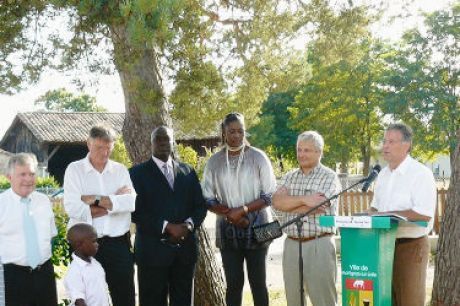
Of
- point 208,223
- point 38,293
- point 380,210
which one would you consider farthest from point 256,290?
point 208,223

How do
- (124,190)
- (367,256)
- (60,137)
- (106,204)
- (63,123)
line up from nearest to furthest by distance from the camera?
(367,256), (106,204), (124,190), (60,137), (63,123)

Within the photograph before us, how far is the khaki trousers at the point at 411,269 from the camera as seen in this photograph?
5328mm

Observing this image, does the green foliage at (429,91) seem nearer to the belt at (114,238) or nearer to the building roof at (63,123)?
the building roof at (63,123)

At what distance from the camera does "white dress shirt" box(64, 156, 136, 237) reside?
579 cm

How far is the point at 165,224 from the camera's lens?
19.6ft

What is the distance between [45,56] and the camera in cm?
855

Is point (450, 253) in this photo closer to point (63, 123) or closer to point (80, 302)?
point (80, 302)

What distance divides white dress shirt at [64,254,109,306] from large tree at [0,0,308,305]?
1.76m

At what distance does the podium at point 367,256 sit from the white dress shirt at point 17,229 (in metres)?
2.15

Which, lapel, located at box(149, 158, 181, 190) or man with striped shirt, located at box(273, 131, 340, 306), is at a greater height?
lapel, located at box(149, 158, 181, 190)

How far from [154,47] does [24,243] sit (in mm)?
2324

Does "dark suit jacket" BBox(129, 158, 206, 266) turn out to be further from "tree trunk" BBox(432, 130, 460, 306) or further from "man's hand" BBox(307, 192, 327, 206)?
"tree trunk" BBox(432, 130, 460, 306)

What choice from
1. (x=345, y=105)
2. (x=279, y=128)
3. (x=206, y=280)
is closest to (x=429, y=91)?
(x=345, y=105)

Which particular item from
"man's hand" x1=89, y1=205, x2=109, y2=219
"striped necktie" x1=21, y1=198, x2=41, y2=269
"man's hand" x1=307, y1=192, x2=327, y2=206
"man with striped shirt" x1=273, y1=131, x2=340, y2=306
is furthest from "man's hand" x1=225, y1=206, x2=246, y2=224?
"striped necktie" x1=21, y1=198, x2=41, y2=269
